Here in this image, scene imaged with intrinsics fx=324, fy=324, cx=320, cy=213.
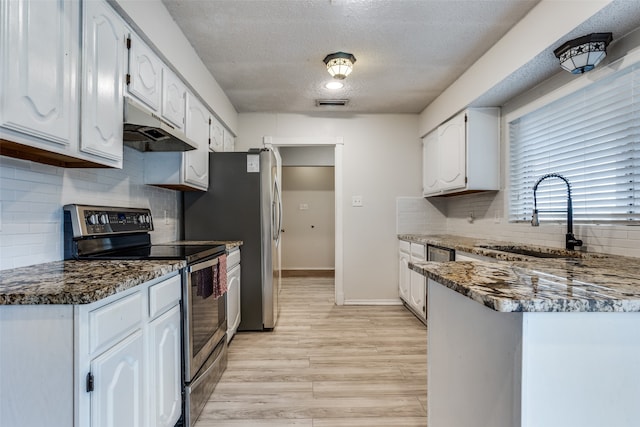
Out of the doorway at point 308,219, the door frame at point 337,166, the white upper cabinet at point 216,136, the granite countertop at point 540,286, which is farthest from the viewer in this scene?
the doorway at point 308,219

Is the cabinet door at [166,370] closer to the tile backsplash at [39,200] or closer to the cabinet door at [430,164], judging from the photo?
the tile backsplash at [39,200]

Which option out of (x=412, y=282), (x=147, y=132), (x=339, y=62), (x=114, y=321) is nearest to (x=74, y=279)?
(x=114, y=321)

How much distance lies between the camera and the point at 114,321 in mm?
1078

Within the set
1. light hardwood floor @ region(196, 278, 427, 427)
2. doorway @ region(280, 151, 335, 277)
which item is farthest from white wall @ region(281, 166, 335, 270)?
light hardwood floor @ region(196, 278, 427, 427)

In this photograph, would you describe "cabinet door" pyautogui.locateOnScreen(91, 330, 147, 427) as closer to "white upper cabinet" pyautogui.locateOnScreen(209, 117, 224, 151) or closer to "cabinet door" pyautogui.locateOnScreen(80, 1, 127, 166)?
"cabinet door" pyautogui.locateOnScreen(80, 1, 127, 166)

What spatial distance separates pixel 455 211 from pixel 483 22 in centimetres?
212

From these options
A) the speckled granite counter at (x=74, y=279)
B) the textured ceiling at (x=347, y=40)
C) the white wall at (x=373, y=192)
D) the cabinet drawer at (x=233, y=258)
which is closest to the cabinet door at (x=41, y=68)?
the speckled granite counter at (x=74, y=279)

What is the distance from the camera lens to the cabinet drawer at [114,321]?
0.99 metres

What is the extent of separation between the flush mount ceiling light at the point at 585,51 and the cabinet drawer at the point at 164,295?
2.42 m

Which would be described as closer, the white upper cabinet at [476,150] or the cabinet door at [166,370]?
the cabinet door at [166,370]

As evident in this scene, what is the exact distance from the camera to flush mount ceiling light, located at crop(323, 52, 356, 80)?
251 cm

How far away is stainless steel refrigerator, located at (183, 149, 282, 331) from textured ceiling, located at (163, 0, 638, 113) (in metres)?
0.77

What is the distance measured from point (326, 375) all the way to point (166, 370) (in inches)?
44.8

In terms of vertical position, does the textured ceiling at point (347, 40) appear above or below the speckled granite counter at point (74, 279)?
above
